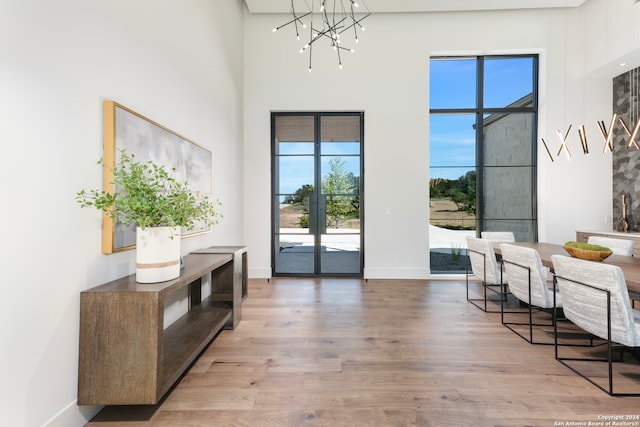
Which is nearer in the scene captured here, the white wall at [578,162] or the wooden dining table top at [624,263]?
the wooden dining table top at [624,263]

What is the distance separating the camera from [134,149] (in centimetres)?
198

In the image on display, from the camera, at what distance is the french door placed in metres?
4.95

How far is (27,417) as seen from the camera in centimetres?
130

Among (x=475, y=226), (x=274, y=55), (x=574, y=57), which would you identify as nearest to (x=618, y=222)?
(x=475, y=226)

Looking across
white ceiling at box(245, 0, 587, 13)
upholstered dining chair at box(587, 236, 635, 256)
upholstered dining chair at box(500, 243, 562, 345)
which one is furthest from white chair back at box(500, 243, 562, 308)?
white ceiling at box(245, 0, 587, 13)

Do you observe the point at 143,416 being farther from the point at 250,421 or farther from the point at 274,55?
the point at 274,55

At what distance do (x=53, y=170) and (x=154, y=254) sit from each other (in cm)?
64

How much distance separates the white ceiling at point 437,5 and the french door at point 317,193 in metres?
1.63

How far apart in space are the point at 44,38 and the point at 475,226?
17.8ft

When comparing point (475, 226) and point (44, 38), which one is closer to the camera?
point (44, 38)

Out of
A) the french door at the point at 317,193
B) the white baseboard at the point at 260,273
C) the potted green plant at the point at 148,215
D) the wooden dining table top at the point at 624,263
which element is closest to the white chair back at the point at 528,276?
the wooden dining table top at the point at 624,263

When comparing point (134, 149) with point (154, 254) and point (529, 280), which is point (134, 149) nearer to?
point (154, 254)

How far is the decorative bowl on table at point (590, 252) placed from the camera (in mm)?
2525

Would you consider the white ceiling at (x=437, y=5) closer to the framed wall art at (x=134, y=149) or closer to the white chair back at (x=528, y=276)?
the framed wall art at (x=134, y=149)
